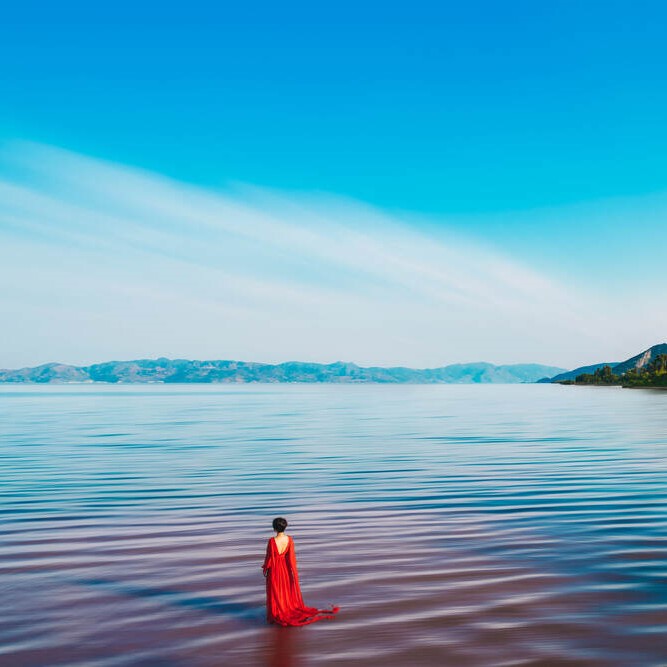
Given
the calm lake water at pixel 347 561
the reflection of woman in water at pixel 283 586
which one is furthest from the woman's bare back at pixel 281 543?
the calm lake water at pixel 347 561

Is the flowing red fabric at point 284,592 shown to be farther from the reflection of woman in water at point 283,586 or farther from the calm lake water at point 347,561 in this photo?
the calm lake water at point 347,561

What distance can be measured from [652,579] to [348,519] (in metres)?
10.6

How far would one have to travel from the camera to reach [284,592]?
12984 mm

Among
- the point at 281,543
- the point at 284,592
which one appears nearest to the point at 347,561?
the point at 284,592

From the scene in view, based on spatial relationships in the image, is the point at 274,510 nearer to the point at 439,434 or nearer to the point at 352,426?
the point at 439,434

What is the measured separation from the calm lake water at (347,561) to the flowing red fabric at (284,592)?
27 centimetres

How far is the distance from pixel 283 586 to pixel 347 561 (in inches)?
204

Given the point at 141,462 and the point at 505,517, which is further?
the point at 141,462

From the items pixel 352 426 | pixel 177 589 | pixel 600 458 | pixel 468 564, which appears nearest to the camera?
pixel 177 589

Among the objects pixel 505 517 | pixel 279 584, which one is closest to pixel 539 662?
pixel 279 584

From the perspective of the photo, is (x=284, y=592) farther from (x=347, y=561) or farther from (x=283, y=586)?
(x=347, y=561)

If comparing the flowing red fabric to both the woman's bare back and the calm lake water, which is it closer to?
the woman's bare back

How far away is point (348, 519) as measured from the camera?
23.7 m

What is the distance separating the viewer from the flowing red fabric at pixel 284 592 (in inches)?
494
